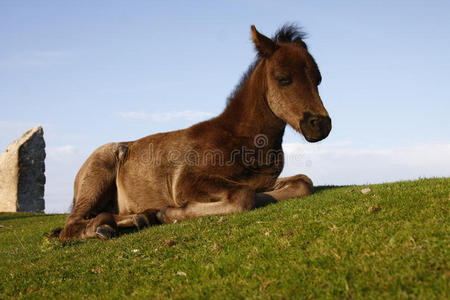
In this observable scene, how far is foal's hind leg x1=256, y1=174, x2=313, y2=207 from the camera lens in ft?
28.3

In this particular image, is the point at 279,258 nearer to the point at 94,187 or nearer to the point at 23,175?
the point at 94,187

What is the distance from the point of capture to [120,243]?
283 inches

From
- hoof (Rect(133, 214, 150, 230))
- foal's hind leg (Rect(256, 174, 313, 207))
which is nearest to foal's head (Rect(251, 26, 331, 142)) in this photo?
foal's hind leg (Rect(256, 174, 313, 207))

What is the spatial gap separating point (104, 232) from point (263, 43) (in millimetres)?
5191

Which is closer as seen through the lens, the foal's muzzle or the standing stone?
the foal's muzzle

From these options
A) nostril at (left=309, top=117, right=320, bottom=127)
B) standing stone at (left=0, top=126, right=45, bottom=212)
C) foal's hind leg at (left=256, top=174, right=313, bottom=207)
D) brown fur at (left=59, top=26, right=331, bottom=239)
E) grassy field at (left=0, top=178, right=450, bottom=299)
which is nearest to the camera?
grassy field at (left=0, top=178, right=450, bottom=299)

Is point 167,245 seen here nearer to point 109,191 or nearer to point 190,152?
point 190,152

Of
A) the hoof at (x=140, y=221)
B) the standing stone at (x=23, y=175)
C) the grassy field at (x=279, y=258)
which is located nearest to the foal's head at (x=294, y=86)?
the grassy field at (x=279, y=258)

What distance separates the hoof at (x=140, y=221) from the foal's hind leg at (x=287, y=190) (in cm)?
247

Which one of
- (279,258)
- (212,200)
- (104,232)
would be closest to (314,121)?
(212,200)

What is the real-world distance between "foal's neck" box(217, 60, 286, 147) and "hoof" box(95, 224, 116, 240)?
11.0 ft

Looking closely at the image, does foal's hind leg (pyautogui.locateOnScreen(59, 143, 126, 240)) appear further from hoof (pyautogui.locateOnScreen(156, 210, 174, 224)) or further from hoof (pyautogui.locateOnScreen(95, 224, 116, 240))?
hoof (pyautogui.locateOnScreen(156, 210, 174, 224))

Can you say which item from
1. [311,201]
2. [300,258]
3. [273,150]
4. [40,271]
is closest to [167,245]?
[40,271]

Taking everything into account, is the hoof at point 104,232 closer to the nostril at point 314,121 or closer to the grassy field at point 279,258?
the grassy field at point 279,258
